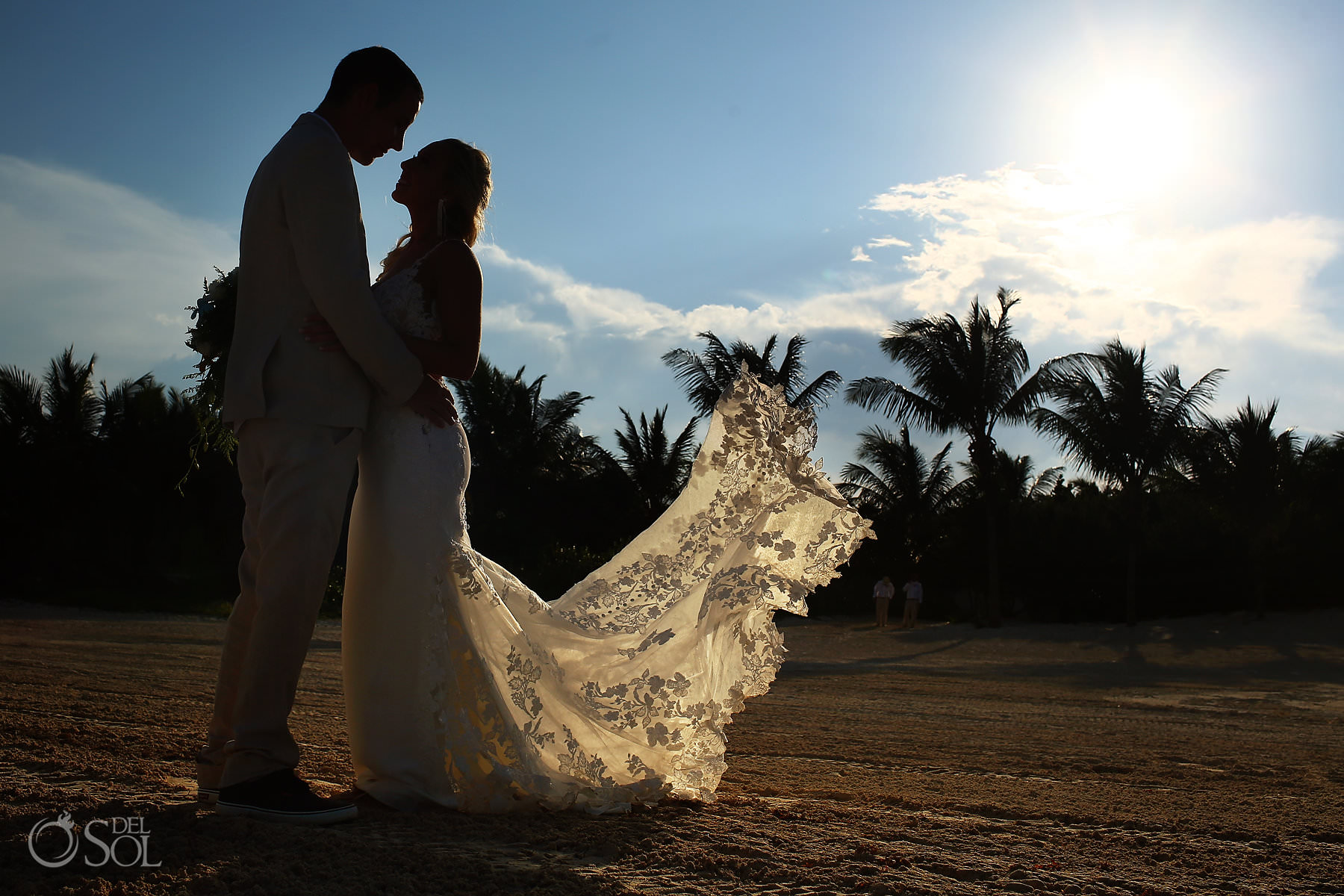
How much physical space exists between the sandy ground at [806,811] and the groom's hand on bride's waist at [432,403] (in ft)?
3.74

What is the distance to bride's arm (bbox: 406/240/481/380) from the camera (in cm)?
283

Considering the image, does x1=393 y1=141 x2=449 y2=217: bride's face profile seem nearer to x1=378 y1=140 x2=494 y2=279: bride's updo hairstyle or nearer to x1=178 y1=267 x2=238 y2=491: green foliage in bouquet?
x1=378 y1=140 x2=494 y2=279: bride's updo hairstyle

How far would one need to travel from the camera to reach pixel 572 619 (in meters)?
3.27

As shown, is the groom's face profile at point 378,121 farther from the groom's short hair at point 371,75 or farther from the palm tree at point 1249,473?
the palm tree at point 1249,473

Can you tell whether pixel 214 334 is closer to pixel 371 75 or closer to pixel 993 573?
pixel 371 75

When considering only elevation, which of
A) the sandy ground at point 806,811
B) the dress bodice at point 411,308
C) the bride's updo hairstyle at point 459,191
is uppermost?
the bride's updo hairstyle at point 459,191

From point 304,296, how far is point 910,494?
28.1m

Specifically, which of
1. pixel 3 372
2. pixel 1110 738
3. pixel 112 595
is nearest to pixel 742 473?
pixel 1110 738

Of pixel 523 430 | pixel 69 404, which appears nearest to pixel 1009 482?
→ pixel 523 430

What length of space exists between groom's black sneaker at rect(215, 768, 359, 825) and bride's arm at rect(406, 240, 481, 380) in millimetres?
1221

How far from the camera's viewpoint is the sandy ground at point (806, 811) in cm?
208

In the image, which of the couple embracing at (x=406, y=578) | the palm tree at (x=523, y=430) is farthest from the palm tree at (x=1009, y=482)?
the couple embracing at (x=406, y=578)

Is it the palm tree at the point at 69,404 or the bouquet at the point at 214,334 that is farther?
the palm tree at the point at 69,404

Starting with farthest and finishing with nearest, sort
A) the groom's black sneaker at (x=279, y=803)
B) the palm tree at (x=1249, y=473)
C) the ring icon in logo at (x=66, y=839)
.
A: 1. the palm tree at (x=1249, y=473)
2. the groom's black sneaker at (x=279, y=803)
3. the ring icon in logo at (x=66, y=839)
